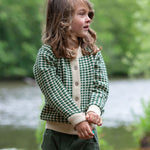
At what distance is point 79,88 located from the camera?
2.15m

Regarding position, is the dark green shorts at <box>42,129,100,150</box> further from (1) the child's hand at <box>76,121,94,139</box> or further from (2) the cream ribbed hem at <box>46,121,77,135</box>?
(1) the child's hand at <box>76,121,94,139</box>

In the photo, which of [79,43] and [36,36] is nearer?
[79,43]

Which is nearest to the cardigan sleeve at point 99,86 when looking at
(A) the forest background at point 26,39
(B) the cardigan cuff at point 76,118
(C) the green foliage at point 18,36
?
(B) the cardigan cuff at point 76,118

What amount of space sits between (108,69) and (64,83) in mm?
5438

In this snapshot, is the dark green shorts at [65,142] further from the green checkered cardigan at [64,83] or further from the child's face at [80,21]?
the child's face at [80,21]

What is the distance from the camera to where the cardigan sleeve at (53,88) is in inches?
80.0

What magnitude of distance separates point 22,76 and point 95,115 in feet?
91.6

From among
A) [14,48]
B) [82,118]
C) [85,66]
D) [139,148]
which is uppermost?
[85,66]

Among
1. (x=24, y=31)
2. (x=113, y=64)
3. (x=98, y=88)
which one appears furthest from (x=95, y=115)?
(x=113, y=64)

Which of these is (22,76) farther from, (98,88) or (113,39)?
(98,88)

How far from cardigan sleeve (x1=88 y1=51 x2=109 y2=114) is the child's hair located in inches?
3.2

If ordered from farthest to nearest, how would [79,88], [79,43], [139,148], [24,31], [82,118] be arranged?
[24,31]
[139,148]
[79,43]
[79,88]
[82,118]

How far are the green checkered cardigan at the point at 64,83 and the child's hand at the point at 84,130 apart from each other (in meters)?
0.07

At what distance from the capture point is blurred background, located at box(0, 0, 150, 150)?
9516mm
